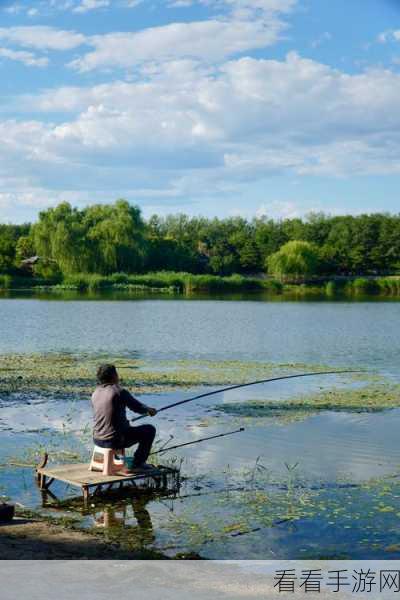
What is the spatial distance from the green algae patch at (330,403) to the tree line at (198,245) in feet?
188

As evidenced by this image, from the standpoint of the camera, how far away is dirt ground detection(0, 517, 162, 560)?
638 centimetres

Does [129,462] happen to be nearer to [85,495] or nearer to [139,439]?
[139,439]

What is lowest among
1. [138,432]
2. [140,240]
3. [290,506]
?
[290,506]

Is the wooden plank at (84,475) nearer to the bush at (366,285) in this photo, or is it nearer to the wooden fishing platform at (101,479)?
the wooden fishing platform at (101,479)

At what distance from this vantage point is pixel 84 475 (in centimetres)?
818

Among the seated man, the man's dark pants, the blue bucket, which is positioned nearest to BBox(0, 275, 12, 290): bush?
the blue bucket

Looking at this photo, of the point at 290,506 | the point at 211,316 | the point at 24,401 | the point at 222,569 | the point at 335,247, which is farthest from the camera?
the point at 335,247

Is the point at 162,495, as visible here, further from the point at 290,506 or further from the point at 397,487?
the point at 397,487

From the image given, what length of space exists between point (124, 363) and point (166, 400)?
611cm

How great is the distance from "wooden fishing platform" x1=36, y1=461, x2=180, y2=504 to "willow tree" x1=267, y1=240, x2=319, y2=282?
78150mm

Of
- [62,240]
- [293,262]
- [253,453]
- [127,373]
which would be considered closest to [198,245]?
[293,262]

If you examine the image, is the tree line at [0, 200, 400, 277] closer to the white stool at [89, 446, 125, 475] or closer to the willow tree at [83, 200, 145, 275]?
the willow tree at [83, 200, 145, 275]

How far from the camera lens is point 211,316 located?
130ft

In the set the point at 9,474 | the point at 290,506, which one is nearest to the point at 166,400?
the point at 9,474
